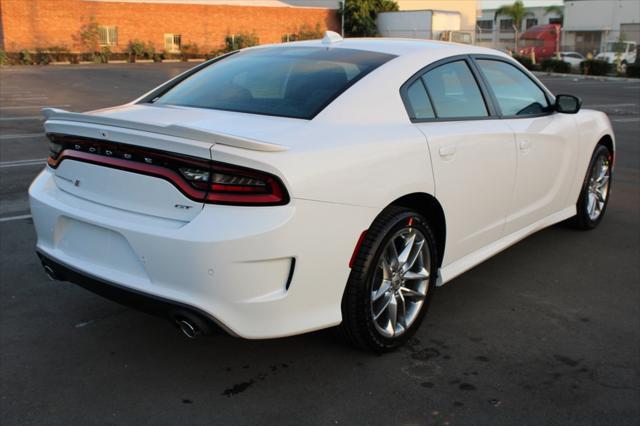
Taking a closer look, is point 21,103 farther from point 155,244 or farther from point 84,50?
point 84,50

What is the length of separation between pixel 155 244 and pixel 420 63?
1899 millimetres

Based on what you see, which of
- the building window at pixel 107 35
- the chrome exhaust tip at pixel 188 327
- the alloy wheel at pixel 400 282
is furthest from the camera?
the building window at pixel 107 35

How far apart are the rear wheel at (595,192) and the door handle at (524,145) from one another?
52.4 inches

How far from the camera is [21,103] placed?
17.4 meters

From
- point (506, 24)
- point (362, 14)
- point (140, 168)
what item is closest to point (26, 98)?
point (140, 168)

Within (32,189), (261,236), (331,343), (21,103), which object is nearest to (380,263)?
(331,343)

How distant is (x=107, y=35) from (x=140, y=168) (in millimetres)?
46080

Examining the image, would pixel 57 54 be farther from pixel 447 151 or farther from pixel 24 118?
pixel 447 151

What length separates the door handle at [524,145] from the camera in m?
4.38

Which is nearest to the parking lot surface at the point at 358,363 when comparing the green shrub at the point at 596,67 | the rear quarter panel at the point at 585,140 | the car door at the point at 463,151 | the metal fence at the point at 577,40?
the car door at the point at 463,151

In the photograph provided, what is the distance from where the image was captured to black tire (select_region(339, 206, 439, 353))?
3.20 meters

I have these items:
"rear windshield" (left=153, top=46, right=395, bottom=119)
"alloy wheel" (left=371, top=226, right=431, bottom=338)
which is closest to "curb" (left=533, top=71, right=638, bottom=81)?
"rear windshield" (left=153, top=46, right=395, bottom=119)

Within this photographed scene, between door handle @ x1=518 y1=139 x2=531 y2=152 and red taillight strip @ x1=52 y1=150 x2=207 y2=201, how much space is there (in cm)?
240

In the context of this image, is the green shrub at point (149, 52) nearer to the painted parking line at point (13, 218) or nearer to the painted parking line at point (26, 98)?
the painted parking line at point (26, 98)
